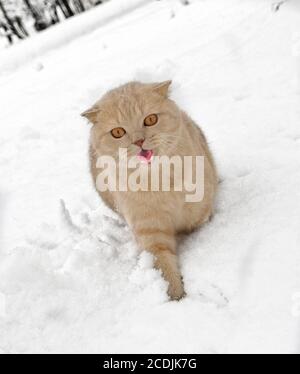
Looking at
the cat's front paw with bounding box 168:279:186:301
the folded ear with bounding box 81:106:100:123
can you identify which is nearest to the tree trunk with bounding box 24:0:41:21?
the folded ear with bounding box 81:106:100:123

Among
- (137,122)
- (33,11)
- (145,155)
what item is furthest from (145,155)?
(33,11)

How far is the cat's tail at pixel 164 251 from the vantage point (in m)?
2.76

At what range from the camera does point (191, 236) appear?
3268 mm

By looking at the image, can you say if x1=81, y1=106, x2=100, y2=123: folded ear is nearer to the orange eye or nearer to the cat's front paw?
the orange eye

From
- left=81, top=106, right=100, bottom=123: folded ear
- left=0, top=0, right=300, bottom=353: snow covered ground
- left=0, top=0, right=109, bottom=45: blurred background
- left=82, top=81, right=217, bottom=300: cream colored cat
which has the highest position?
left=81, top=106, right=100, bottom=123: folded ear

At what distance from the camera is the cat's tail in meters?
2.76

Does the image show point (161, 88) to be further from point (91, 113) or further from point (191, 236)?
point (191, 236)

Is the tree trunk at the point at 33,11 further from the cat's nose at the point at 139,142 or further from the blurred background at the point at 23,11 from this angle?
the cat's nose at the point at 139,142

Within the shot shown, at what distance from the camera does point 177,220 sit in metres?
3.11

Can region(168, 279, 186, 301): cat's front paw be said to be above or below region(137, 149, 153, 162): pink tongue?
below

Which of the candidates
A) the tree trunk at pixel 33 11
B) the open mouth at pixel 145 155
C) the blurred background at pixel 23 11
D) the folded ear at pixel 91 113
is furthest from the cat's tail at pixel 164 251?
the tree trunk at pixel 33 11

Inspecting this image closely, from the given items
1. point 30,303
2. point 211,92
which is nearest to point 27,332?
point 30,303

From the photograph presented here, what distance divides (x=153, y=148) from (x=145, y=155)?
0.22 feet

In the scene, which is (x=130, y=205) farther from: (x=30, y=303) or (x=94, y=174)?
(x=30, y=303)
